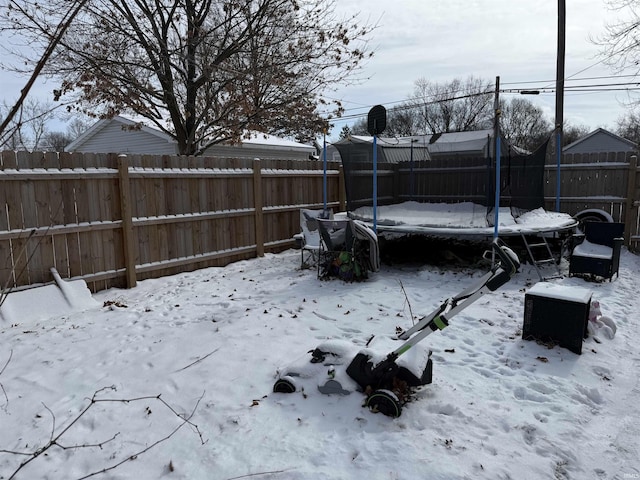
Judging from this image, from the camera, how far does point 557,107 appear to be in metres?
12.3

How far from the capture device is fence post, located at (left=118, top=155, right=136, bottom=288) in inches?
224

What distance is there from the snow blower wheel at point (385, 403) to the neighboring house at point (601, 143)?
2852 cm

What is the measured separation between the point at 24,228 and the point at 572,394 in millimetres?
5581

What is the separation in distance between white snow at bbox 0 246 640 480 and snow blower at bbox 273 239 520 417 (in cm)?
9

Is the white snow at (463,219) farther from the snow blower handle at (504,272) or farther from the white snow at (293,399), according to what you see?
the snow blower handle at (504,272)

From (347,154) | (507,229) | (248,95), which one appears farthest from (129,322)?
(248,95)

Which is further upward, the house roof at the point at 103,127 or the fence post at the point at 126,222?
the house roof at the point at 103,127

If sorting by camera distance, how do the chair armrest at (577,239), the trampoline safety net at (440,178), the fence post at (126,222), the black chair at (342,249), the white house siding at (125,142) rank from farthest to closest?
the white house siding at (125,142)
the trampoline safety net at (440,178)
the chair armrest at (577,239)
the black chair at (342,249)
the fence post at (126,222)

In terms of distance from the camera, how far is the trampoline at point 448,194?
660cm

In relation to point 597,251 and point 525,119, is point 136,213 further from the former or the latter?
point 525,119

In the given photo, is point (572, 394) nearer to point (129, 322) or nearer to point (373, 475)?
point (373, 475)

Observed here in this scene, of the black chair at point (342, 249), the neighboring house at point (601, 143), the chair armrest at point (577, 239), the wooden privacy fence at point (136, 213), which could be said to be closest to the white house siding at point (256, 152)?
the wooden privacy fence at point (136, 213)

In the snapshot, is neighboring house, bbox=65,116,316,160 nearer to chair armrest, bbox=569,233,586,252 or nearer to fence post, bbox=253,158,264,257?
fence post, bbox=253,158,264,257

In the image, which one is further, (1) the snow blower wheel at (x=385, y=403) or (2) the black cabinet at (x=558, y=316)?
(2) the black cabinet at (x=558, y=316)
